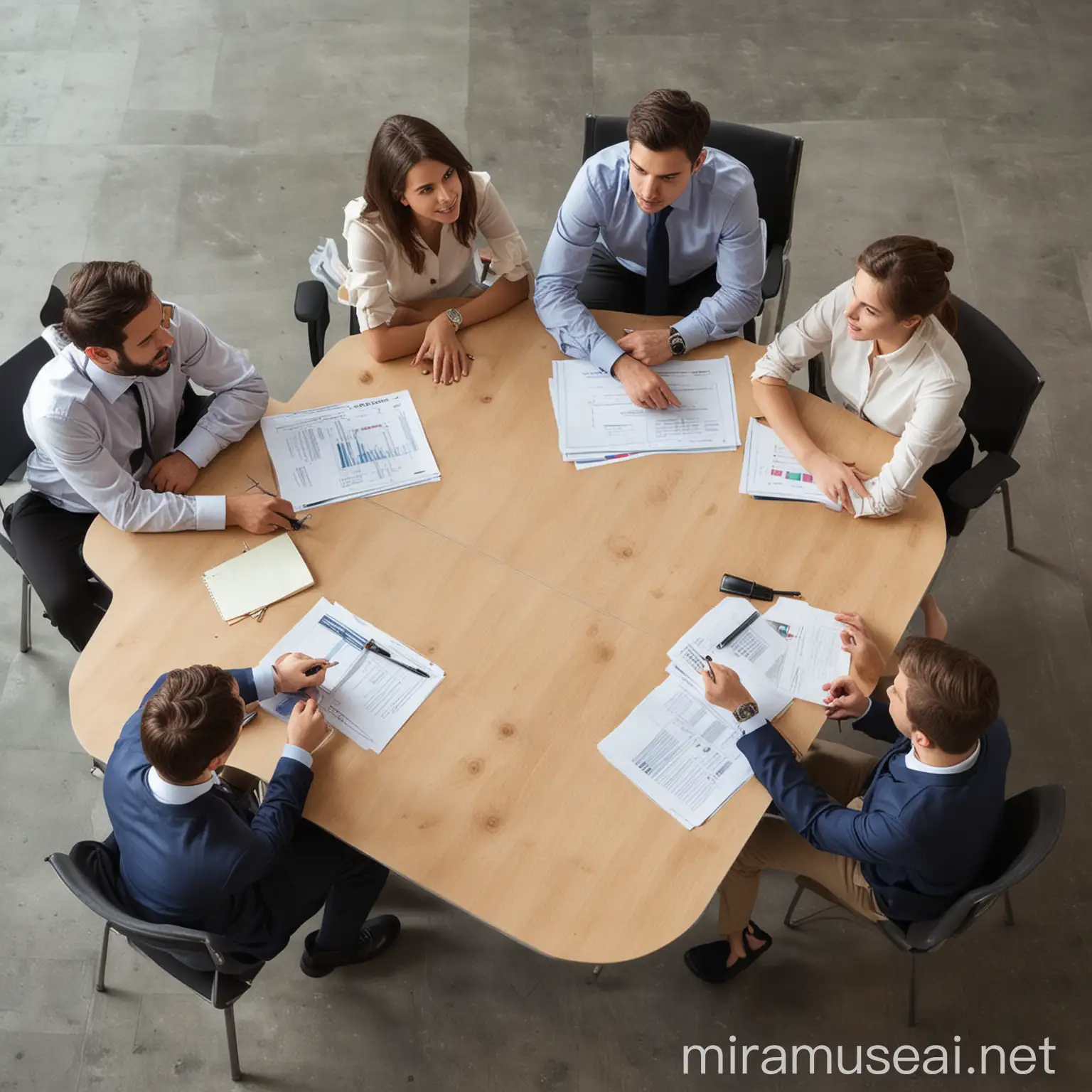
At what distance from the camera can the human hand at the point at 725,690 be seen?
2236mm

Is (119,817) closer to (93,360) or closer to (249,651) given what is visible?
(249,651)

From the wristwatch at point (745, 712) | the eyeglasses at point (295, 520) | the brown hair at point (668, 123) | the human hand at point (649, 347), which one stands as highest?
the brown hair at point (668, 123)

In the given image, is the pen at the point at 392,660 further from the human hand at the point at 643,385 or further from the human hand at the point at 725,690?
the human hand at the point at 643,385

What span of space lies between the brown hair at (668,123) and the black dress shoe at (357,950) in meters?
2.11

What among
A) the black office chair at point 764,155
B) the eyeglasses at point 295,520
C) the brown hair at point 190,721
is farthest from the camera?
the black office chair at point 764,155

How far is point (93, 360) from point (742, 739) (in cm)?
168

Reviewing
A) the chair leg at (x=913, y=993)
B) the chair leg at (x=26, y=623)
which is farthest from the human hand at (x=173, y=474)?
the chair leg at (x=913, y=993)

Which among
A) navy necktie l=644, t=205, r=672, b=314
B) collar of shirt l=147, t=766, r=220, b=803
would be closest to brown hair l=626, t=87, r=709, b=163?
navy necktie l=644, t=205, r=672, b=314

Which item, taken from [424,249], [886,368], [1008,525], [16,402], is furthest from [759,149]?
[16,402]

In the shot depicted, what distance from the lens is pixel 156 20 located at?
4.83 m

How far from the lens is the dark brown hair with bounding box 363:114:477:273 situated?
102 inches

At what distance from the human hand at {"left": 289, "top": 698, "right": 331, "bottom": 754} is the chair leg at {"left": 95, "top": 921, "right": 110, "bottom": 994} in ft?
Answer: 3.40

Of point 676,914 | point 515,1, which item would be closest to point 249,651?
point 676,914

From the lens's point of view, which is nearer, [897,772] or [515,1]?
[897,772]
